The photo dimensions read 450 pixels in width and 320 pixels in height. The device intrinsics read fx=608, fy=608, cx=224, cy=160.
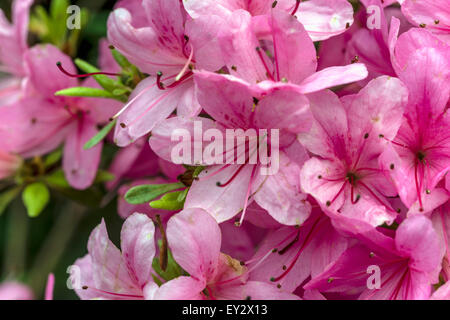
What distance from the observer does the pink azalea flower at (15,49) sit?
1243 mm

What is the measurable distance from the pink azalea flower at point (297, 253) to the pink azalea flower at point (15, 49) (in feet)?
2.05

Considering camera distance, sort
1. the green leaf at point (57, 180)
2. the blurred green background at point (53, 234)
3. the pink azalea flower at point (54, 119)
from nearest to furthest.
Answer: the pink azalea flower at point (54, 119), the green leaf at point (57, 180), the blurred green background at point (53, 234)

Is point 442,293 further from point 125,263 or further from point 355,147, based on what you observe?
point 125,263

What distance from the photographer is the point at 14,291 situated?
56.6 inches

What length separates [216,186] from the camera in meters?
0.87

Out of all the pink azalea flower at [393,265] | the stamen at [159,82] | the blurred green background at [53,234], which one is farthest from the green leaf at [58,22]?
the pink azalea flower at [393,265]

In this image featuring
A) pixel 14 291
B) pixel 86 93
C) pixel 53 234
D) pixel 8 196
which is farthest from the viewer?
pixel 53 234

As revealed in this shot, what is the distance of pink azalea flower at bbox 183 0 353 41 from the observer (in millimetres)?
870

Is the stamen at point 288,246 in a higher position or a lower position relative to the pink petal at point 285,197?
lower

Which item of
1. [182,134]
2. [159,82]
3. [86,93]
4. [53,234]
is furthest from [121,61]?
[53,234]

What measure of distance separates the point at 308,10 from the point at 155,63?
10.0 inches

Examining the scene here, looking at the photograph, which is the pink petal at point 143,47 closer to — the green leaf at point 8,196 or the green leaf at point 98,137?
the green leaf at point 98,137
